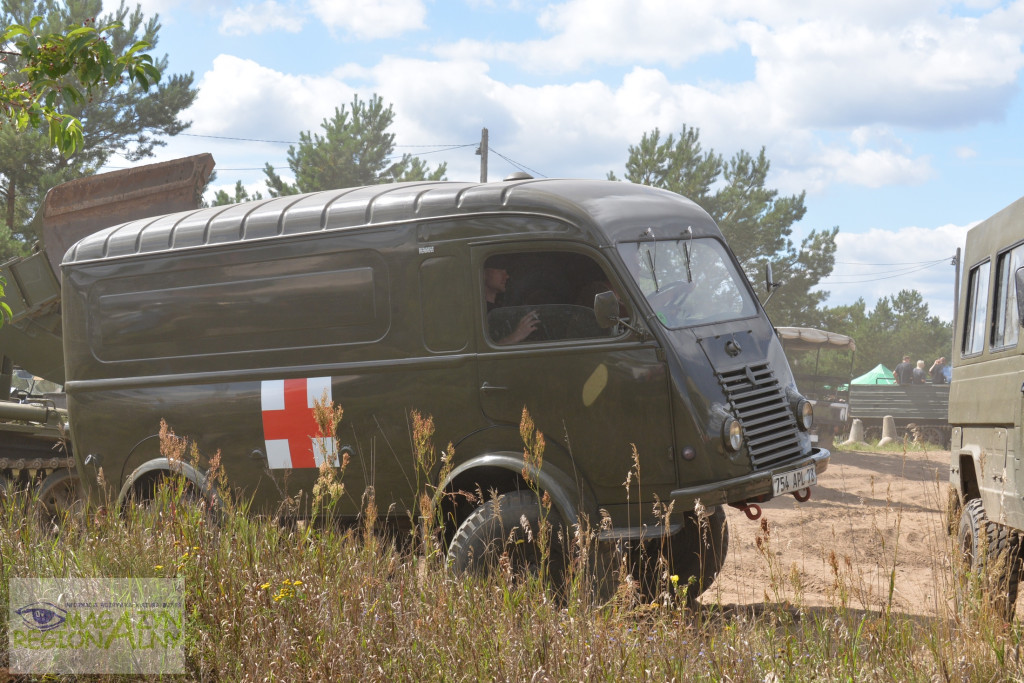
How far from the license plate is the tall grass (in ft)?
4.91

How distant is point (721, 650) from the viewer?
12.4 ft

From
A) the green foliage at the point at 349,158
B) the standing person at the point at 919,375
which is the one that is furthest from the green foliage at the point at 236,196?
the standing person at the point at 919,375

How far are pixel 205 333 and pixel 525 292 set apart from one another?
2.37 metres

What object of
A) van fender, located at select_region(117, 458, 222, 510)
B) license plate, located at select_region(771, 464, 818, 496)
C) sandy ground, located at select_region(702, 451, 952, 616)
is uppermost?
license plate, located at select_region(771, 464, 818, 496)

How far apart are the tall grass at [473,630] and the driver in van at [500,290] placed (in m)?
1.91

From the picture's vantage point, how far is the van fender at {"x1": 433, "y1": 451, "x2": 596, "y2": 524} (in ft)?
18.9

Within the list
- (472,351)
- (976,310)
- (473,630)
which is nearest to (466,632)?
(473,630)

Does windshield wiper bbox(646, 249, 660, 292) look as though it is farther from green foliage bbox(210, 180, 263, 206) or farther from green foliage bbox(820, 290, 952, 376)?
green foliage bbox(820, 290, 952, 376)

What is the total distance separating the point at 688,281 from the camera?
6426 millimetres

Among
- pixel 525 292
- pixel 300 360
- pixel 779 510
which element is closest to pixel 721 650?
pixel 525 292

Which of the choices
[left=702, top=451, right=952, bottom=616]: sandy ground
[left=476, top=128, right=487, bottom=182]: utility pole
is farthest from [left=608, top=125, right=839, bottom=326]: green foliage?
[left=702, top=451, right=952, bottom=616]: sandy ground

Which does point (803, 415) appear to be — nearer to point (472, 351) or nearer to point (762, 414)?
point (762, 414)

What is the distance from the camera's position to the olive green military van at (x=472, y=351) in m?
5.89

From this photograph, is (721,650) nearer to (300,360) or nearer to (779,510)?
(300,360)
